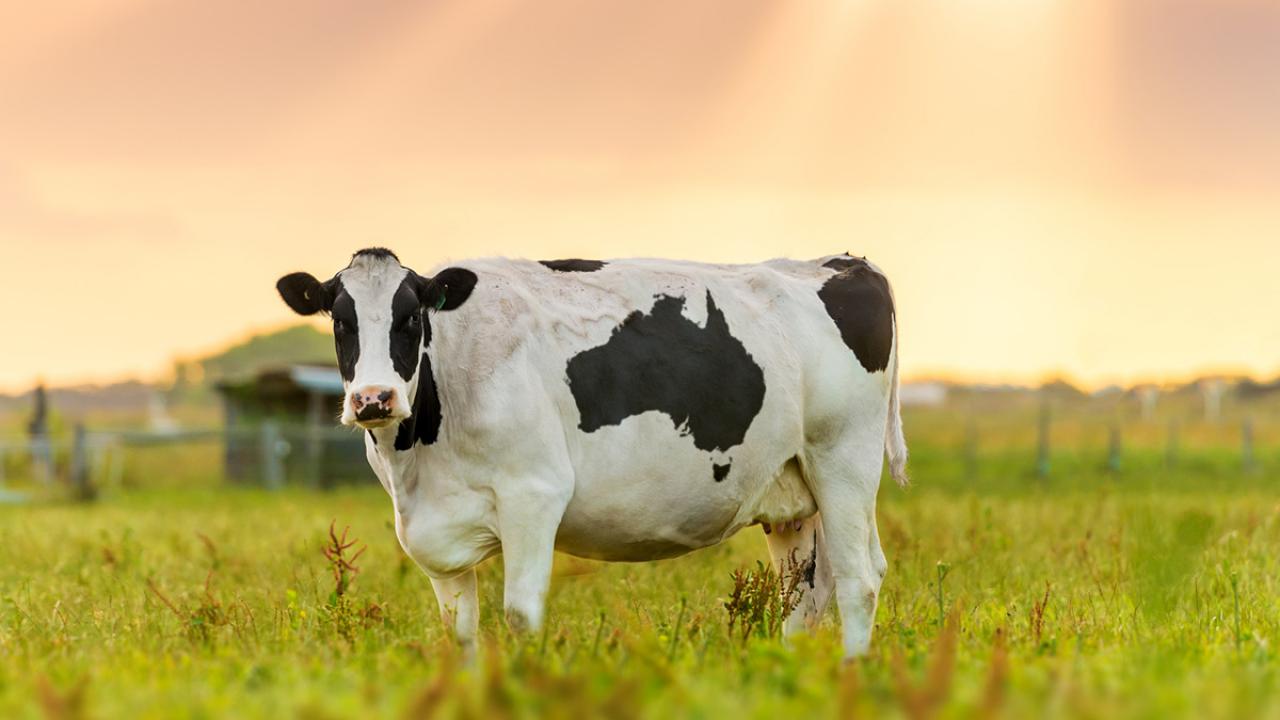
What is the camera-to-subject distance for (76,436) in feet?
95.0

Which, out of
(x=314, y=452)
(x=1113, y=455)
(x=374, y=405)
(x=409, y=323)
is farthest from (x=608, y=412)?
(x=1113, y=455)

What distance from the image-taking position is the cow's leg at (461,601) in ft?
25.0

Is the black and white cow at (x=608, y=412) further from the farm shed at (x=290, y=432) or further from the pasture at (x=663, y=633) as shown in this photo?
the farm shed at (x=290, y=432)

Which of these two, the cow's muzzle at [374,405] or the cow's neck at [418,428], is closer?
the cow's muzzle at [374,405]

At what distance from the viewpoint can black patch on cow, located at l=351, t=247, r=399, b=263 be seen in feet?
24.3

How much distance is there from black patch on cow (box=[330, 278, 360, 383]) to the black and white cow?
1 centimetres

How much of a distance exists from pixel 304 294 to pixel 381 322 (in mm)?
806

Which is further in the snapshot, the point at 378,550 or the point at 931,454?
the point at 931,454

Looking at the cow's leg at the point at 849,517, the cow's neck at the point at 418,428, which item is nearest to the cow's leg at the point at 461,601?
the cow's neck at the point at 418,428

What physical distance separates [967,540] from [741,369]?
16.5ft

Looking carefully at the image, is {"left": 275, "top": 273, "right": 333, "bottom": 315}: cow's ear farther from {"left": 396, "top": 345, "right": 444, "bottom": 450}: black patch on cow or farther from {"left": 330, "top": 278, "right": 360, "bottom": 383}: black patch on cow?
{"left": 396, "top": 345, "right": 444, "bottom": 450}: black patch on cow

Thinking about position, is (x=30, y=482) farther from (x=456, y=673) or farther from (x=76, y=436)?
(x=456, y=673)

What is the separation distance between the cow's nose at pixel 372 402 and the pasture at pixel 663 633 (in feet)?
3.64

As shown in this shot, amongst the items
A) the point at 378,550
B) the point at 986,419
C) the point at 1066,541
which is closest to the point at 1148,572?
the point at 1066,541
